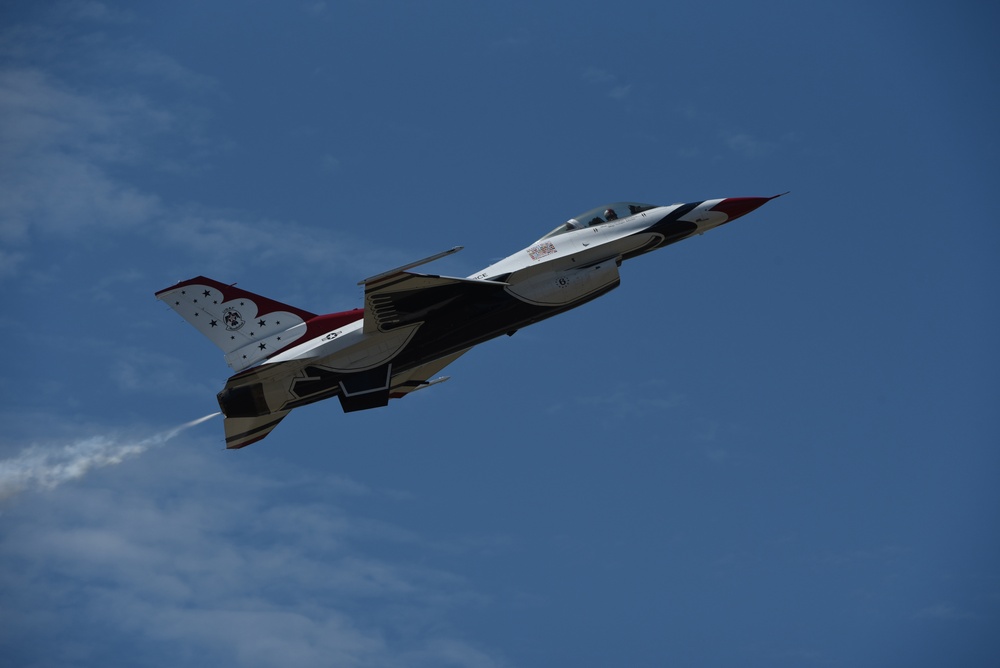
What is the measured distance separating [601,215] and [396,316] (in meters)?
6.38

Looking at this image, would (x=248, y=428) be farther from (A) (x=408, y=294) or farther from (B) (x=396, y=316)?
(A) (x=408, y=294)

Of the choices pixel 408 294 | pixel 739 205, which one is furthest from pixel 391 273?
pixel 739 205

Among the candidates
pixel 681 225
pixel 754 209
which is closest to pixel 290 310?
pixel 681 225

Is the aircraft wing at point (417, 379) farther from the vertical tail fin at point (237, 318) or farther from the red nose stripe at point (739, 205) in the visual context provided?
the red nose stripe at point (739, 205)

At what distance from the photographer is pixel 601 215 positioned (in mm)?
32219

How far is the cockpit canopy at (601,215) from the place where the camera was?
31.9 meters

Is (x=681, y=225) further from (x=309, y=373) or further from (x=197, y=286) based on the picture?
(x=197, y=286)

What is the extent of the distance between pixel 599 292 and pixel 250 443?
10008mm

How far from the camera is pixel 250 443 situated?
31.9m

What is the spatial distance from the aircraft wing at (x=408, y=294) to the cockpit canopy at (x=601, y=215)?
2661 millimetres

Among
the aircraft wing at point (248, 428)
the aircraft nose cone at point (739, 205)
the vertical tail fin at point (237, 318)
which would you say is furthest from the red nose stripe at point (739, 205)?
the aircraft wing at point (248, 428)

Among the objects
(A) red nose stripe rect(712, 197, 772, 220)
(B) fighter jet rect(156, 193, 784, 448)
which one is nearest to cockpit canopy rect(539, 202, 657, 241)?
(B) fighter jet rect(156, 193, 784, 448)

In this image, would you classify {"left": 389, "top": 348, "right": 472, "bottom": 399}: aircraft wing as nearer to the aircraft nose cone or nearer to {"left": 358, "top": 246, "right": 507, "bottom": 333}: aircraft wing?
{"left": 358, "top": 246, "right": 507, "bottom": 333}: aircraft wing

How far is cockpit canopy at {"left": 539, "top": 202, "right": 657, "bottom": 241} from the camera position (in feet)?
105
